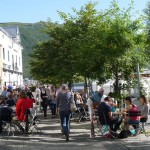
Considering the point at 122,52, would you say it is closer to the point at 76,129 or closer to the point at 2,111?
the point at 76,129

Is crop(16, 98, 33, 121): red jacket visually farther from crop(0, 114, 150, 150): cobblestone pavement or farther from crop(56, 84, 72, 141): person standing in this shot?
crop(56, 84, 72, 141): person standing

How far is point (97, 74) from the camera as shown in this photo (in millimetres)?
18109

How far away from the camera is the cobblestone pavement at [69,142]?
38.3 ft

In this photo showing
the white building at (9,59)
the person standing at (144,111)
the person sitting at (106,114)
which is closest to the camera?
the person sitting at (106,114)

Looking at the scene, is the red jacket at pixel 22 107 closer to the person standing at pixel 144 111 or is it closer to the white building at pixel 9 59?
the person standing at pixel 144 111

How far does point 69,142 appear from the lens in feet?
41.9

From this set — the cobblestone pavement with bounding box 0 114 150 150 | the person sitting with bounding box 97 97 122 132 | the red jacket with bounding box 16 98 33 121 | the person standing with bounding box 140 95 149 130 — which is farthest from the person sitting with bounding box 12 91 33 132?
the person standing with bounding box 140 95 149 130

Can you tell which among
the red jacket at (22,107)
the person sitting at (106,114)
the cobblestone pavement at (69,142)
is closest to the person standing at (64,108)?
the cobblestone pavement at (69,142)

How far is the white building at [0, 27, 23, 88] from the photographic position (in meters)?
52.1

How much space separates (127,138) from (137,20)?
5.64m

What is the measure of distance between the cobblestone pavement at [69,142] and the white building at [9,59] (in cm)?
3170

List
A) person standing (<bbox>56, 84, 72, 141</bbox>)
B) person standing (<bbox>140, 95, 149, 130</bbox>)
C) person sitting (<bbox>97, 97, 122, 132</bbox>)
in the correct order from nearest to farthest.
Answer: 1. person standing (<bbox>56, 84, 72, 141</bbox>)
2. person sitting (<bbox>97, 97, 122, 132</bbox>)
3. person standing (<bbox>140, 95, 149, 130</bbox>)

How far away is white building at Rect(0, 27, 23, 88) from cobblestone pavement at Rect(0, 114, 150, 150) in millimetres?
31699

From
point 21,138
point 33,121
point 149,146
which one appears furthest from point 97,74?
point 149,146
